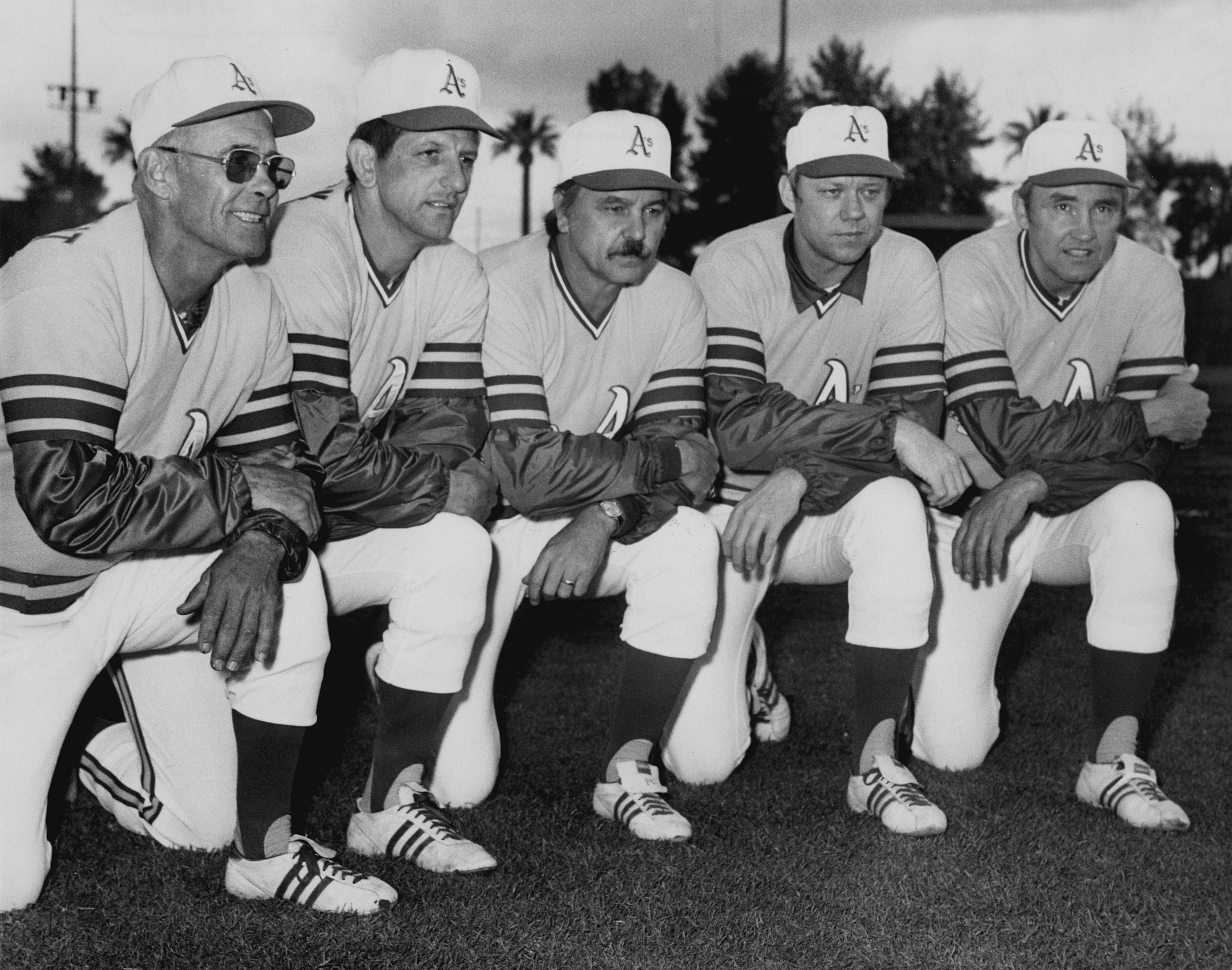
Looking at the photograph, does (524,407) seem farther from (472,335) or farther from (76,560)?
(76,560)

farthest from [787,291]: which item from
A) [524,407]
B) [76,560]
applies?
[76,560]

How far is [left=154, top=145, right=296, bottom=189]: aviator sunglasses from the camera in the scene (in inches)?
124

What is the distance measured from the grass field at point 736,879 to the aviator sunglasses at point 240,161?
1.62m

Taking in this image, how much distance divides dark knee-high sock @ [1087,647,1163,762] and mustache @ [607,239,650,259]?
1.70 m

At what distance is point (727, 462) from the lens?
13.6 feet

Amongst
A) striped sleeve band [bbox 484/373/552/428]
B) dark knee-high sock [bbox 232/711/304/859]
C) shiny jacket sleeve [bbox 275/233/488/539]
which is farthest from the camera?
striped sleeve band [bbox 484/373/552/428]

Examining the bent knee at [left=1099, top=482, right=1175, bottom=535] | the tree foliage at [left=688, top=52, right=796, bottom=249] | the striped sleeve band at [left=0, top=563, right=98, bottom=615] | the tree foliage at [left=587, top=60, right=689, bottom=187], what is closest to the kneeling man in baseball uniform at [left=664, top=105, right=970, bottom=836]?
the bent knee at [left=1099, top=482, right=1175, bottom=535]

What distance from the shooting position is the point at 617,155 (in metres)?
Result: 3.92

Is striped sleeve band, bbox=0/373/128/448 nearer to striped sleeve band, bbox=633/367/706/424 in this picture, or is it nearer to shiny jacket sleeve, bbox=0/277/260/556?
shiny jacket sleeve, bbox=0/277/260/556

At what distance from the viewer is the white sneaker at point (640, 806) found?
3.54 metres

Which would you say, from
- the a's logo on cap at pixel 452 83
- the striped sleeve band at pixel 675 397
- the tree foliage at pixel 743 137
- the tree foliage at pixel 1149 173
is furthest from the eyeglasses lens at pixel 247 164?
the tree foliage at pixel 1149 173

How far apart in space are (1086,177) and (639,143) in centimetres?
141

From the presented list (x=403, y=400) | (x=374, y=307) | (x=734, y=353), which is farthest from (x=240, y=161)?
(x=734, y=353)

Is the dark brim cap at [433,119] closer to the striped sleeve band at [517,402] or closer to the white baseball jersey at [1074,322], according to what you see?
the striped sleeve band at [517,402]
